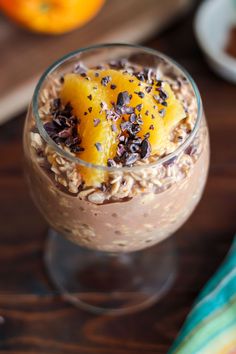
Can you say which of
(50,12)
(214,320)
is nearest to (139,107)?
(214,320)

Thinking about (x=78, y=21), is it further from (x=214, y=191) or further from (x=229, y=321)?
(x=229, y=321)

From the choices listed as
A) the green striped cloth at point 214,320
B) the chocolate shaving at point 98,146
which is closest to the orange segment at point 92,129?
the chocolate shaving at point 98,146

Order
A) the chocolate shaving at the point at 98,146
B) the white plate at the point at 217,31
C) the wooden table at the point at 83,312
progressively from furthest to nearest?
1. the white plate at the point at 217,31
2. the wooden table at the point at 83,312
3. the chocolate shaving at the point at 98,146

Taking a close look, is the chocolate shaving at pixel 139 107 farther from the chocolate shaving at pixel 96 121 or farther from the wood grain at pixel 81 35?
the wood grain at pixel 81 35

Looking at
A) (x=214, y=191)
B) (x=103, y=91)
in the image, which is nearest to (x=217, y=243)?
(x=214, y=191)

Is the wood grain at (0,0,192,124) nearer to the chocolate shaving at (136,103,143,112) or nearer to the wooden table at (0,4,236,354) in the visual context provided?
the wooden table at (0,4,236,354)

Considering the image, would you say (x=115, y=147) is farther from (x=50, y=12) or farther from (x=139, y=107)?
(x=50, y=12)
